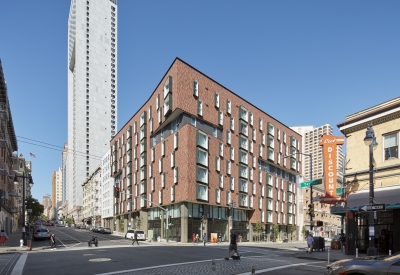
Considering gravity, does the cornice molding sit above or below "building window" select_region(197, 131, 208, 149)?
below

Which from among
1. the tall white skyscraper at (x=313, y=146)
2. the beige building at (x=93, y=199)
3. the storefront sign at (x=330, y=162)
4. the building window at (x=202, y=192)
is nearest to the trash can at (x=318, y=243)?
the storefront sign at (x=330, y=162)

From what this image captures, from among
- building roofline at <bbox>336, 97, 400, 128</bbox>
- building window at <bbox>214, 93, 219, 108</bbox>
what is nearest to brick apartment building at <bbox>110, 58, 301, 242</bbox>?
building window at <bbox>214, 93, 219, 108</bbox>

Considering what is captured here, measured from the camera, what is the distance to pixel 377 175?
2470cm

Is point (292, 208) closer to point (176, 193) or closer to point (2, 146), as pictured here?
point (176, 193)

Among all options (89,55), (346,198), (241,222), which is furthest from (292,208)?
(89,55)

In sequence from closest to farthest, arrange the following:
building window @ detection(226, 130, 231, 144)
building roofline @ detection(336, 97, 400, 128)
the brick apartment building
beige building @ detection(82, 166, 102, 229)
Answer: building roofline @ detection(336, 97, 400, 128), the brick apartment building, building window @ detection(226, 130, 231, 144), beige building @ detection(82, 166, 102, 229)

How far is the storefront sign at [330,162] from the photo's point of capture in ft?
94.8

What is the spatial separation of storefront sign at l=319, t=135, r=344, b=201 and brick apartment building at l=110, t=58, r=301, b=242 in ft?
70.6

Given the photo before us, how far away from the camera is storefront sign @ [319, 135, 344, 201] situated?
28.9 m

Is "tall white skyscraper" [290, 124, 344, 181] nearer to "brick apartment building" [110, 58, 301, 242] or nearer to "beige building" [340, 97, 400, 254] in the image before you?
"brick apartment building" [110, 58, 301, 242]

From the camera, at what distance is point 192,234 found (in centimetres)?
5309

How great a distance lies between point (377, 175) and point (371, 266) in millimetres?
17322

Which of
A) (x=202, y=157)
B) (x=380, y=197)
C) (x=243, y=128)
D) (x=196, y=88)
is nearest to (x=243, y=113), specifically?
(x=243, y=128)

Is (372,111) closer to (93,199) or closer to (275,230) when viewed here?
(275,230)
